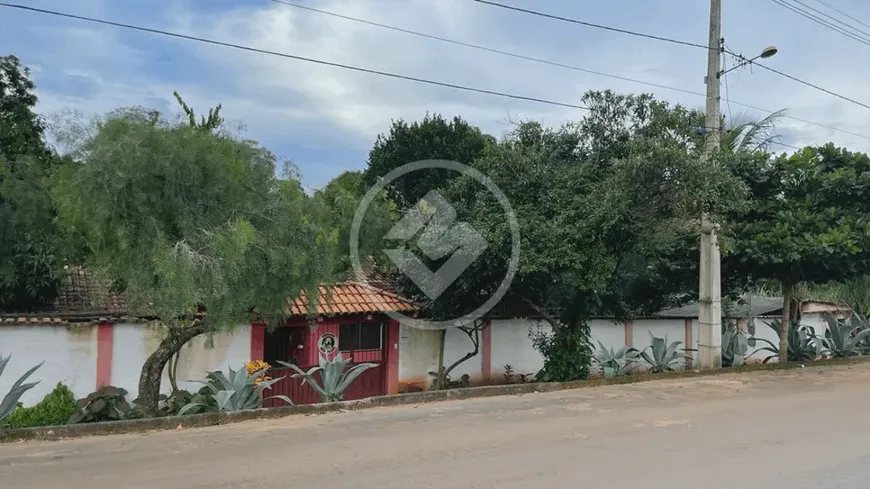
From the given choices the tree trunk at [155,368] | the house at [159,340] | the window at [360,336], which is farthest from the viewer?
the window at [360,336]

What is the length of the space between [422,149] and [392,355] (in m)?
12.3

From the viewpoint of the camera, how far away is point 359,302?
1366 cm

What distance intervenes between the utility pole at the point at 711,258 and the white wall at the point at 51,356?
38.5 ft

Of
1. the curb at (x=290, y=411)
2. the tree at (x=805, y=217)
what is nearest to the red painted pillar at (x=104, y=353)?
the curb at (x=290, y=411)

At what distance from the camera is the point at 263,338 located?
1284cm

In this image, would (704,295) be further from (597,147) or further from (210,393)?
(210,393)

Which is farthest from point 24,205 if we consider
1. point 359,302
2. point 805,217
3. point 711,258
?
point 805,217

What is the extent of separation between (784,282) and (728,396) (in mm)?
5798

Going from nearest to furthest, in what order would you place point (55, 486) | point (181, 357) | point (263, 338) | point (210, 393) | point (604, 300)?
1. point (55, 486)
2. point (210, 393)
3. point (181, 357)
4. point (263, 338)
5. point (604, 300)

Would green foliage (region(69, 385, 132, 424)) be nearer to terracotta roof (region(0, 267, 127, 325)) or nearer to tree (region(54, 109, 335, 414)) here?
terracotta roof (region(0, 267, 127, 325))

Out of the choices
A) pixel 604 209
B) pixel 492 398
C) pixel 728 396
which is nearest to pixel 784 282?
pixel 728 396

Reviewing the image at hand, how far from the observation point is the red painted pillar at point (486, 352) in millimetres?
15156

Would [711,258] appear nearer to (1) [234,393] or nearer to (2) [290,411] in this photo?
(2) [290,411]

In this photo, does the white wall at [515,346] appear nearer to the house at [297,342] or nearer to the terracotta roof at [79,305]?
the house at [297,342]
